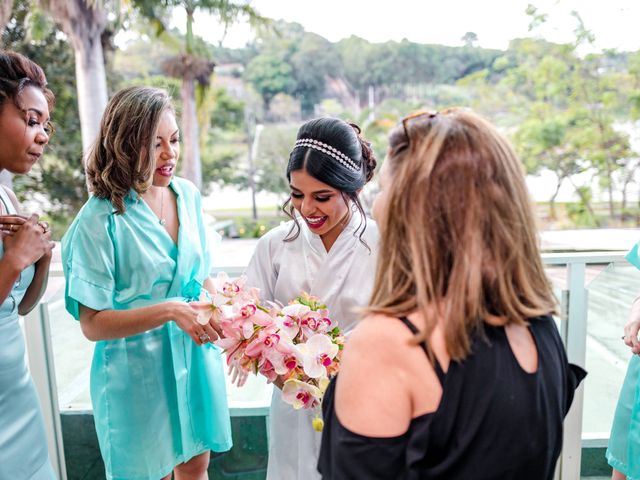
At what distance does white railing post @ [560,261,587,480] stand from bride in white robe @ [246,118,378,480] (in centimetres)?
92

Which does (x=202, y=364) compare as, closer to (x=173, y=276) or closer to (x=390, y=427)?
(x=173, y=276)

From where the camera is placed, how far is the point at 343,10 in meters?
21.6

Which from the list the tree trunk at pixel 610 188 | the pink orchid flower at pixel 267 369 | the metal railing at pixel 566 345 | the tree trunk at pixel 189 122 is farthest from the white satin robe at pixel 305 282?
the tree trunk at pixel 610 188

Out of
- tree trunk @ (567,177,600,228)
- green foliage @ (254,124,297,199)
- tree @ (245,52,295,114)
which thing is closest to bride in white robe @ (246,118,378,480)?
tree trunk @ (567,177,600,228)

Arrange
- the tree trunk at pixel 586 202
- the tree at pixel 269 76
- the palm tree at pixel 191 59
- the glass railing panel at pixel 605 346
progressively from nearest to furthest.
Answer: the glass railing panel at pixel 605 346 < the palm tree at pixel 191 59 < the tree trunk at pixel 586 202 < the tree at pixel 269 76

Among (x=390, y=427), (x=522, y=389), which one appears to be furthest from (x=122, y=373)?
(x=522, y=389)

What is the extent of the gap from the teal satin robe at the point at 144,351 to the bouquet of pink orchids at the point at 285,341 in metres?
0.37

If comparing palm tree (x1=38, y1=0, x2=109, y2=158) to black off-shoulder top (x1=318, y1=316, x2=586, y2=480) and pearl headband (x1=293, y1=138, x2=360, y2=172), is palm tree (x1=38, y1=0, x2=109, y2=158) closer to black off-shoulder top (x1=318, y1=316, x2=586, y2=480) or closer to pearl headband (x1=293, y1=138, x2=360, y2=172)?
pearl headband (x1=293, y1=138, x2=360, y2=172)

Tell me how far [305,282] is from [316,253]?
9 cm

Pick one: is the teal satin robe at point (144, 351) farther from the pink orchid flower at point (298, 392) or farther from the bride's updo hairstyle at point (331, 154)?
the pink orchid flower at point (298, 392)

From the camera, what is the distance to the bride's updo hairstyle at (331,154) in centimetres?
156

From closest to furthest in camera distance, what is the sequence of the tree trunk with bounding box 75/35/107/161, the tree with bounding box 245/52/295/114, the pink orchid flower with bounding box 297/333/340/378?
the pink orchid flower with bounding box 297/333/340/378
the tree trunk with bounding box 75/35/107/161
the tree with bounding box 245/52/295/114

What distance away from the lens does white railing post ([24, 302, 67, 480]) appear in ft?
7.24

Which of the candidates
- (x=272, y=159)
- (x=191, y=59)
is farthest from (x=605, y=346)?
(x=272, y=159)
